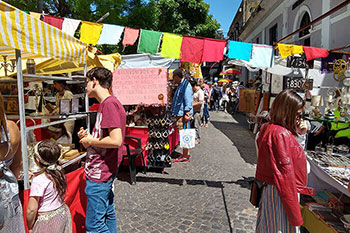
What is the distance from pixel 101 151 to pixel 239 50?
12.3ft

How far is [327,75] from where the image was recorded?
6094 mm

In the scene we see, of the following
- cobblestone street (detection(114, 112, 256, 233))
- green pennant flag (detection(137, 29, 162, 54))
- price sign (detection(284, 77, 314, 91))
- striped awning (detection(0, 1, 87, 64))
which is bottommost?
cobblestone street (detection(114, 112, 256, 233))

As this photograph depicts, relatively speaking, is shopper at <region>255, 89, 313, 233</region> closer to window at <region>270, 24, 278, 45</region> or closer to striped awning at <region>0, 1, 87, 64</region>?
striped awning at <region>0, 1, 87, 64</region>

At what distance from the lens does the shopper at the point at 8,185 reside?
158cm

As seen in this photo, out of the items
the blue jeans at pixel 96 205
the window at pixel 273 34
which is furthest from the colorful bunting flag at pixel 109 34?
the window at pixel 273 34

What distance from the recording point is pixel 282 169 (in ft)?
6.49

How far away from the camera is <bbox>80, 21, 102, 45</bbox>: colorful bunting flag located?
15.8ft

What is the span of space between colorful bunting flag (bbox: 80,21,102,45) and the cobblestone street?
2869 mm

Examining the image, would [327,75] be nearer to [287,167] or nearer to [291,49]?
[291,49]

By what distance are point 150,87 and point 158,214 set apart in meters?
2.57

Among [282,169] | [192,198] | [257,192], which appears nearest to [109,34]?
[192,198]

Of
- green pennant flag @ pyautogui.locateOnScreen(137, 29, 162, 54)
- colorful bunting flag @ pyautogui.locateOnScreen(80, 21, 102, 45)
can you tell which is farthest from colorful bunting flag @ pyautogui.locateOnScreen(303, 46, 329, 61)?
colorful bunting flag @ pyautogui.locateOnScreen(80, 21, 102, 45)

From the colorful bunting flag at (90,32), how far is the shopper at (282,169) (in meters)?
3.93

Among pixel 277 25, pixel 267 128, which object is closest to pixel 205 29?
pixel 277 25
